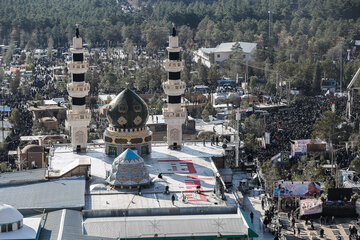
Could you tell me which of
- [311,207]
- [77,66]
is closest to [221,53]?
[77,66]

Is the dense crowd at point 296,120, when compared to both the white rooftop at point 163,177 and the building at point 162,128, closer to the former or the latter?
the building at point 162,128

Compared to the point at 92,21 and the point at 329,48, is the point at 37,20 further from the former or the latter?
the point at 329,48

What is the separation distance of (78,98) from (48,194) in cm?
1127

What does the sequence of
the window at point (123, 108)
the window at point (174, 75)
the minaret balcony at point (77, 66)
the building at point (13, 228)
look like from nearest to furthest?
the building at point (13, 228) → the window at point (123, 108) → the minaret balcony at point (77, 66) → the window at point (174, 75)

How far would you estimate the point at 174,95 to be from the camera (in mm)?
50344

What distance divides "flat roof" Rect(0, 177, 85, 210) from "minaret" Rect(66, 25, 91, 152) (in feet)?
25.3

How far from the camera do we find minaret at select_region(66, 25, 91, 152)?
49875mm

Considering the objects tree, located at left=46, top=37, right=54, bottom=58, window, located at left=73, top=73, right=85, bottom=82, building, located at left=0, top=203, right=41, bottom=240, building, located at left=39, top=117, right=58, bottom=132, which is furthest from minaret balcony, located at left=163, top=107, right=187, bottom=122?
tree, located at left=46, top=37, right=54, bottom=58

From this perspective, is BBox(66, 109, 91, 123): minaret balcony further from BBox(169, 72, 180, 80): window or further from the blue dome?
the blue dome

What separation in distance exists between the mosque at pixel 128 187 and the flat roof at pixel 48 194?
4 cm

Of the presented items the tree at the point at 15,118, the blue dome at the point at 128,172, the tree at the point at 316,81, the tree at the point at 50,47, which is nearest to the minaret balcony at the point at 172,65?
the blue dome at the point at 128,172

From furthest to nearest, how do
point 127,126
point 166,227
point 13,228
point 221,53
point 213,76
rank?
1. point 221,53
2. point 213,76
3. point 127,126
4. point 166,227
5. point 13,228

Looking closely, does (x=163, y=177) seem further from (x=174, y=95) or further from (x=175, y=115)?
(x=174, y=95)

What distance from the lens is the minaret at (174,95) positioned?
50188mm
